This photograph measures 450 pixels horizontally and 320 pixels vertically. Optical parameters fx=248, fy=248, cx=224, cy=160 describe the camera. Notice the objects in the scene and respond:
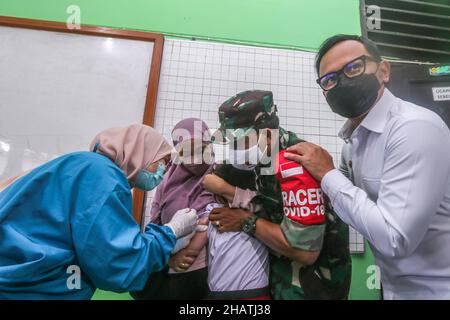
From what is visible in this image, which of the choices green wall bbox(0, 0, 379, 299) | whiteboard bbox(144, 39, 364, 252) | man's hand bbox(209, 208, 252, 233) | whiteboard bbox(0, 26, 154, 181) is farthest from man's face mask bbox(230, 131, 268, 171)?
green wall bbox(0, 0, 379, 299)

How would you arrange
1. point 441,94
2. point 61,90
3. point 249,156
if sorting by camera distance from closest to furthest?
point 249,156
point 441,94
point 61,90

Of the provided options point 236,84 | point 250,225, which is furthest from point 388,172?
point 236,84

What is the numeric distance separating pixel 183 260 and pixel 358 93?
2.79ft

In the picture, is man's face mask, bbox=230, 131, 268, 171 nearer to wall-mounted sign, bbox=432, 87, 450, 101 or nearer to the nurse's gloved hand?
the nurse's gloved hand

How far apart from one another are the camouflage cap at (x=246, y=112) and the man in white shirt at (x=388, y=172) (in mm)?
191

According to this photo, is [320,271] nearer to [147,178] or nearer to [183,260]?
[183,260]

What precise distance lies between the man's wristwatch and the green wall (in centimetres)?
116

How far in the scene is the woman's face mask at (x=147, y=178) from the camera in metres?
0.94

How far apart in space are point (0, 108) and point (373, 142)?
5.96 feet

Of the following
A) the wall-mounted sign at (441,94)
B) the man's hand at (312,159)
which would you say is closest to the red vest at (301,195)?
the man's hand at (312,159)

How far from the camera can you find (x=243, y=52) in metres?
1.53

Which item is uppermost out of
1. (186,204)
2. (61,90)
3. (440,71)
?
(440,71)

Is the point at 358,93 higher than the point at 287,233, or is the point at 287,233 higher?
the point at 358,93

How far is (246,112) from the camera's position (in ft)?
3.07
